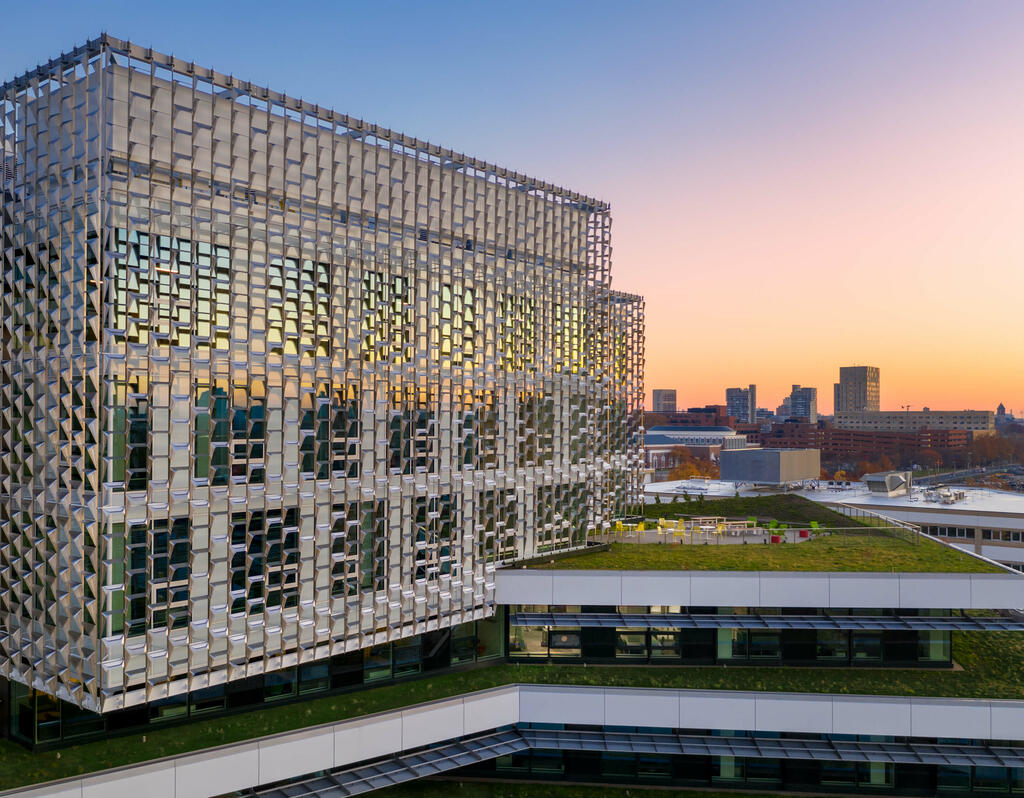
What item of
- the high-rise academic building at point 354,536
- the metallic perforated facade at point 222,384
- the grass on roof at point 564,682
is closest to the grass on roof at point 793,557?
the high-rise academic building at point 354,536

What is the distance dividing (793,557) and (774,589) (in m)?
5.14

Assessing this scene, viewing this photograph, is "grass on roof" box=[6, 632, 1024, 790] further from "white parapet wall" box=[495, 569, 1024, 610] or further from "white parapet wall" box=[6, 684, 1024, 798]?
"white parapet wall" box=[495, 569, 1024, 610]

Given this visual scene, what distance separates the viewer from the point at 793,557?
38.3 m

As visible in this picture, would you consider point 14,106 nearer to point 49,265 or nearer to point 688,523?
point 49,265

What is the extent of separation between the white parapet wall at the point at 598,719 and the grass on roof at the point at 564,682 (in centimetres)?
81

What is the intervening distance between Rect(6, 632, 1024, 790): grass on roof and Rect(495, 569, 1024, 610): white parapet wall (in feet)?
9.88

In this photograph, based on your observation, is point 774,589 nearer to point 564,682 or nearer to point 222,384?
point 564,682

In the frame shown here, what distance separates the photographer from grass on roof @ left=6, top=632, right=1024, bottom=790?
25562 mm

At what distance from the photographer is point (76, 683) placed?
2366cm

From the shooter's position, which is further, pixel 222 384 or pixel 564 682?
pixel 564 682

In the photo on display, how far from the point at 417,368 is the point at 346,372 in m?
3.77

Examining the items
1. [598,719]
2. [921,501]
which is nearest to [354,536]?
[598,719]

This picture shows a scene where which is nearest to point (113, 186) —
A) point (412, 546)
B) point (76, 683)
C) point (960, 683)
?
point (76, 683)

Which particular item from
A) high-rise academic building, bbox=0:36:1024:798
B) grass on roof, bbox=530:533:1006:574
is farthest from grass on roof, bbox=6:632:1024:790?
grass on roof, bbox=530:533:1006:574
